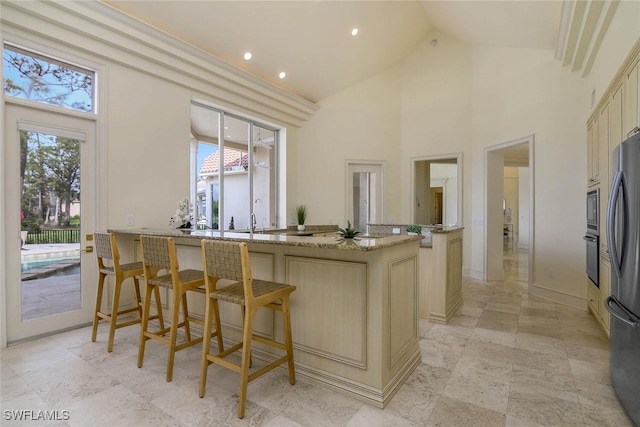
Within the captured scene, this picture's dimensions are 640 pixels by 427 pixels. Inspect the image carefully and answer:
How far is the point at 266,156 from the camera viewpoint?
5883mm

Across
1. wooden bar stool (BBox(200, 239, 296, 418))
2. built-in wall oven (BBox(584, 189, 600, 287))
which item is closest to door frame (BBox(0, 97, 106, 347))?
wooden bar stool (BBox(200, 239, 296, 418))

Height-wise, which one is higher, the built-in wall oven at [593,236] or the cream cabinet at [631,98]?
the cream cabinet at [631,98]

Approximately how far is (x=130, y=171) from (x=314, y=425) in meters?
3.31

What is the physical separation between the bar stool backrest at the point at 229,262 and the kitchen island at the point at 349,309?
25 cm

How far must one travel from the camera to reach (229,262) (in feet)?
6.32

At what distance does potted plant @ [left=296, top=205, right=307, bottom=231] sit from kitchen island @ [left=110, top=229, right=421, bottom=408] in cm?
333

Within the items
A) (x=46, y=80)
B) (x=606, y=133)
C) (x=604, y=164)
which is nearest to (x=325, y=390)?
(x=604, y=164)

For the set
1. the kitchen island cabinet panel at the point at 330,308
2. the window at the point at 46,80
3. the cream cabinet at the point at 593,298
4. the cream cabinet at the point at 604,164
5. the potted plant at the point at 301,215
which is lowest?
the cream cabinet at the point at 593,298

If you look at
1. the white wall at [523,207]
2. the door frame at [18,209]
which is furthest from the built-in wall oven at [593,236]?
the white wall at [523,207]

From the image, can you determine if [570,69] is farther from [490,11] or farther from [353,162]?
[353,162]

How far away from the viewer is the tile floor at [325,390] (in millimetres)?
1836

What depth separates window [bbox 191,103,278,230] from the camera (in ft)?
15.4

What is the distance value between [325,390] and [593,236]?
3325 mm

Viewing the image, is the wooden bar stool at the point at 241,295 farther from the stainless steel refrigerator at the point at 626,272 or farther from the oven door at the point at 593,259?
the oven door at the point at 593,259
